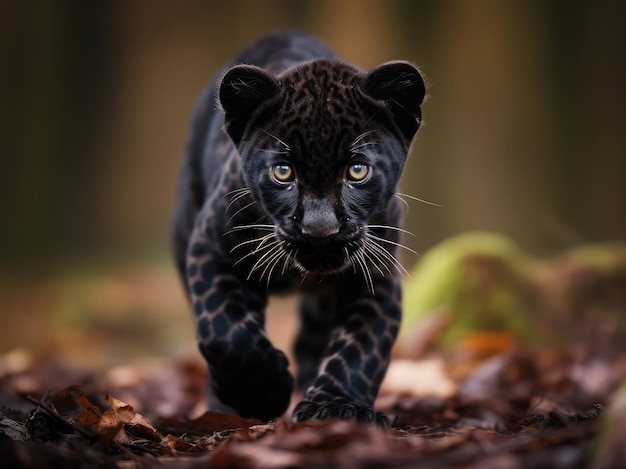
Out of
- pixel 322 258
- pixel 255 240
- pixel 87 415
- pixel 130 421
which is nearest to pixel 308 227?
pixel 322 258

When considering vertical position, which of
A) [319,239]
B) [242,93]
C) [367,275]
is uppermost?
[242,93]

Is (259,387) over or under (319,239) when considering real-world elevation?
under

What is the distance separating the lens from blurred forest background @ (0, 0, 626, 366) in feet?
48.6

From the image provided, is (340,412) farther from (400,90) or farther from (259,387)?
(400,90)

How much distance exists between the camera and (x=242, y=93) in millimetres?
4445

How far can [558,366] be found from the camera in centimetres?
653

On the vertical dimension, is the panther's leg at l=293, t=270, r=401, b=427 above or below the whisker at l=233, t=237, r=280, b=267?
below

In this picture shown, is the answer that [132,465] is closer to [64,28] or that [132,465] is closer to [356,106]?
[356,106]

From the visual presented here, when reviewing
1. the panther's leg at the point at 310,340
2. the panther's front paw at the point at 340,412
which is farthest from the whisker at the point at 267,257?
the panther's leg at the point at 310,340

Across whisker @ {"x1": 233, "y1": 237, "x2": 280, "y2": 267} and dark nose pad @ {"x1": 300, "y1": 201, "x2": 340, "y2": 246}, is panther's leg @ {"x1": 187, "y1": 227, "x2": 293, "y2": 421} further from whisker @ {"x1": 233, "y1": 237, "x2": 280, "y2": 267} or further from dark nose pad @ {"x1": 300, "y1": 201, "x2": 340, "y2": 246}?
dark nose pad @ {"x1": 300, "y1": 201, "x2": 340, "y2": 246}

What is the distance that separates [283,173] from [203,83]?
511 inches

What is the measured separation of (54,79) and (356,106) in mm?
13060

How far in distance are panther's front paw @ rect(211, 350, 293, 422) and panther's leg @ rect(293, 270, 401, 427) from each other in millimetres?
204

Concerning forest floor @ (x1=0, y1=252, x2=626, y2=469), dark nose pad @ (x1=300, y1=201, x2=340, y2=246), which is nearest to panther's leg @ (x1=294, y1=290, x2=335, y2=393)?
forest floor @ (x1=0, y1=252, x2=626, y2=469)
